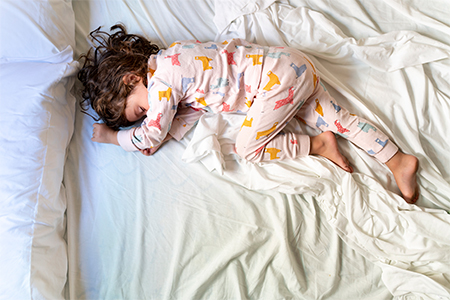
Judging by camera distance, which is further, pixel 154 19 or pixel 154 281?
pixel 154 19

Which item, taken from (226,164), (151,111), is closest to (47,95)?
(151,111)

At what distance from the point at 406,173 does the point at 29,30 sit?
1400 millimetres

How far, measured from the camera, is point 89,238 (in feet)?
3.26

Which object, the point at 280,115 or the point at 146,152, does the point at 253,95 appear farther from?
the point at 146,152

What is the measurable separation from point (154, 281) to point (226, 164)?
1.55ft

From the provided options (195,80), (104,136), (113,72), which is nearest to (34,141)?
(104,136)

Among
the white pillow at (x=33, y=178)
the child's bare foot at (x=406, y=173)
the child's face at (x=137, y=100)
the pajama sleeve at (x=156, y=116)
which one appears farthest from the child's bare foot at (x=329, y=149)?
the white pillow at (x=33, y=178)

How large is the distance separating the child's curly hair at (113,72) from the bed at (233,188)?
74mm

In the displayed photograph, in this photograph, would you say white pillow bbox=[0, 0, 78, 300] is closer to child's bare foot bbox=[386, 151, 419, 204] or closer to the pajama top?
the pajama top

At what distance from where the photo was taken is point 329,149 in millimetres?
1022

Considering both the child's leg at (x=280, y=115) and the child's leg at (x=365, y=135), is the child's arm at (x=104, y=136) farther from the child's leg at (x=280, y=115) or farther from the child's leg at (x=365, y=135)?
the child's leg at (x=365, y=135)

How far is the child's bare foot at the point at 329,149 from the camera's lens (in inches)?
39.7

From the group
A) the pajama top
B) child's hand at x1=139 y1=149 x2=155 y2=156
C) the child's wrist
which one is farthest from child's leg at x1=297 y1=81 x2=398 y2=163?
the child's wrist

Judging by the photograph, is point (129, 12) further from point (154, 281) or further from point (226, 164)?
point (154, 281)
